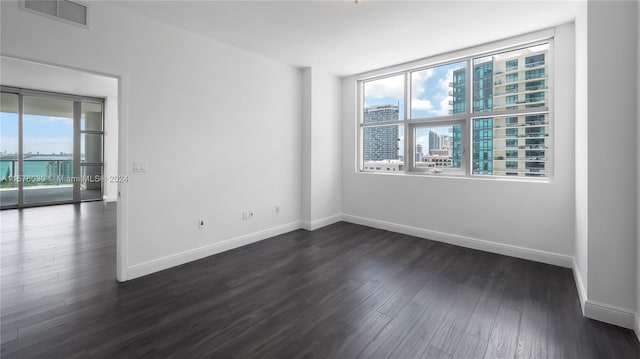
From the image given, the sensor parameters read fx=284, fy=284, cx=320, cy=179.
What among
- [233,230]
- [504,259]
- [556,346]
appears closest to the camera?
[556,346]

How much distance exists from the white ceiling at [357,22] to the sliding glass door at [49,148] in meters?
6.56

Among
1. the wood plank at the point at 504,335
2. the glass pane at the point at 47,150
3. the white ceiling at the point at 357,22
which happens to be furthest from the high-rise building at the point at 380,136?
the glass pane at the point at 47,150

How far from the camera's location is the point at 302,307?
8.09ft

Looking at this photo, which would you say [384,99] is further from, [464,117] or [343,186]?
[343,186]

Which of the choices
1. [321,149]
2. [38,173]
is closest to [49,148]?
[38,173]

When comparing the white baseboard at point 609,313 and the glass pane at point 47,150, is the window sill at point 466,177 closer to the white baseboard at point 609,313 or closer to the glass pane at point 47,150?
the white baseboard at point 609,313

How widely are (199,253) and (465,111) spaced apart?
13.8 feet

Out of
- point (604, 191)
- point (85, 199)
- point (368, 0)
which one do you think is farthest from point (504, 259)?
point (85, 199)

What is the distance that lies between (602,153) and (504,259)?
6.08 ft

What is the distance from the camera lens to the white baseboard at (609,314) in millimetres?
2139

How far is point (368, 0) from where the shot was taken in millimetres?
2777

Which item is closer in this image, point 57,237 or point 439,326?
point 439,326

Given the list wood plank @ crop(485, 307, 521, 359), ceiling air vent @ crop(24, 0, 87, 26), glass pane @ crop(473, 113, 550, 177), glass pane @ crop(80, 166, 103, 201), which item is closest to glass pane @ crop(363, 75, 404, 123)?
glass pane @ crop(473, 113, 550, 177)

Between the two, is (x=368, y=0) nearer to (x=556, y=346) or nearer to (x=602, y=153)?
(x=602, y=153)
